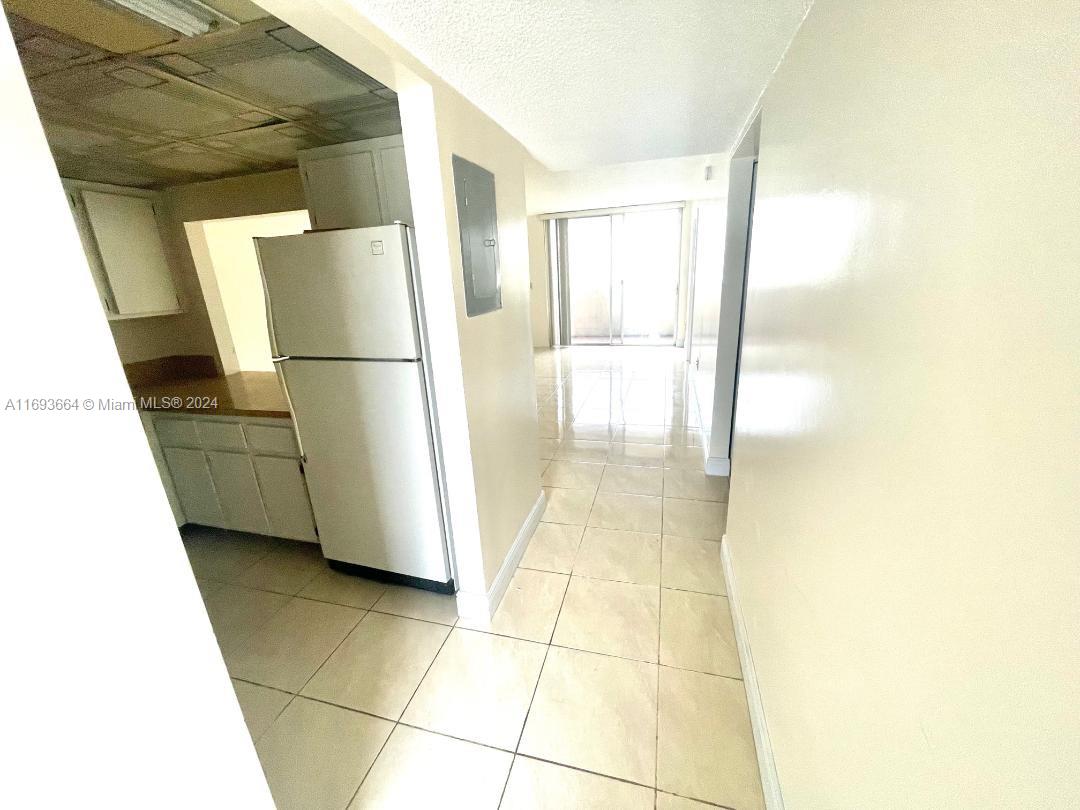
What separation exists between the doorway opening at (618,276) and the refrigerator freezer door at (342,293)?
19.9 ft

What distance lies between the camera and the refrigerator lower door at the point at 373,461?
5.77 feet

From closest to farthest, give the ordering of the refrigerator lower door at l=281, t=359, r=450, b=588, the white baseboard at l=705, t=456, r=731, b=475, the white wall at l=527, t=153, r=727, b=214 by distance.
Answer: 1. the refrigerator lower door at l=281, t=359, r=450, b=588
2. the white baseboard at l=705, t=456, r=731, b=475
3. the white wall at l=527, t=153, r=727, b=214

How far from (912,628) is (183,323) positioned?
157 inches

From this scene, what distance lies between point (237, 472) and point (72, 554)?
2.05 m

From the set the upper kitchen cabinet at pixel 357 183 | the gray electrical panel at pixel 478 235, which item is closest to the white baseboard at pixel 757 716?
the gray electrical panel at pixel 478 235

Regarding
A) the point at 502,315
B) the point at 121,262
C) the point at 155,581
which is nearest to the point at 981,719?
the point at 155,581

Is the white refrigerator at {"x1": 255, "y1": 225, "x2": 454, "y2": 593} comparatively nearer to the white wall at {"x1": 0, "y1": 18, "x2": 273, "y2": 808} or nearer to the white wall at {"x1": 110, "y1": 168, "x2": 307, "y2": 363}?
the white wall at {"x1": 0, "y1": 18, "x2": 273, "y2": 808}

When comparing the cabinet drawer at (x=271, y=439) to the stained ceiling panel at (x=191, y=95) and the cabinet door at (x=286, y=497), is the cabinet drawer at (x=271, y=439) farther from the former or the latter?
the stained ceiling panel at (x=191, y=95)

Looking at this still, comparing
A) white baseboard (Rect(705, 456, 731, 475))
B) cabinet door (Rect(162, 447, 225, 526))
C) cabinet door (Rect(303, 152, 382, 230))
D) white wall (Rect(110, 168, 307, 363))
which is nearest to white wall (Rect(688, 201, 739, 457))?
white baseboard (Rect(705, 456, 731, 475))

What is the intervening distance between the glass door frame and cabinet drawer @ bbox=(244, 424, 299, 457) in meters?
6.12

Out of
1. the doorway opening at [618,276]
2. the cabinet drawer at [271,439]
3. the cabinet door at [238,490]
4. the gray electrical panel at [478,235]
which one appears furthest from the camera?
the doorway opening at [618,276]

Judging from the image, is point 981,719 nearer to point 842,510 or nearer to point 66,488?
point 842,510

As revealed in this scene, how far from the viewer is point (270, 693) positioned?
1601 millimetres

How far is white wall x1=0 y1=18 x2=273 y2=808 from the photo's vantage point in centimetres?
52
